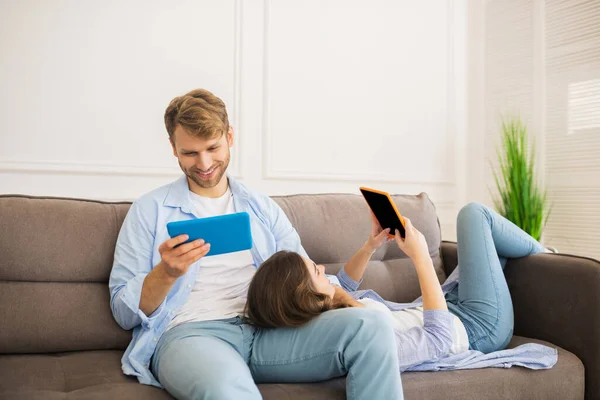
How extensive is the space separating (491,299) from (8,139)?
2.11m

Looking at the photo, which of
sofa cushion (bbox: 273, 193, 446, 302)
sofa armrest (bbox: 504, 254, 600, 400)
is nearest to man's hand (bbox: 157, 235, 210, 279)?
sofa cushion (bbox: 273, 193, 446, 302)

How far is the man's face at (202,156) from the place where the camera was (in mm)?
1958

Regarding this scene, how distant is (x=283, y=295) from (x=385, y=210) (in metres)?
0.53

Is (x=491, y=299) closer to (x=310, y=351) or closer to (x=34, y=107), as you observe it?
(x=310, y=351)

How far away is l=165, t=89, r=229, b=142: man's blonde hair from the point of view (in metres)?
1.94

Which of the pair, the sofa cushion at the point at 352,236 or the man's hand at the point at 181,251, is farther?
the sofa cushion at the point at 352,236

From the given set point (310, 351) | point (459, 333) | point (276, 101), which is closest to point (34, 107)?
point (276, 101)

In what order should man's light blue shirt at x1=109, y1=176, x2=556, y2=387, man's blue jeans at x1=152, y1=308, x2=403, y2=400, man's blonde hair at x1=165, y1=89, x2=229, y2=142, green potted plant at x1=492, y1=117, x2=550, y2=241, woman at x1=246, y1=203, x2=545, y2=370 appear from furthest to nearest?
green potted plant at x1=492, y1=117, x2=550, y2=241 → man's blonde hair at x1=165, y1=89, x2=229, y2=142 → man's light blue shirt at x1=109, y1=176, x2=556, y2=387 → woman at x1=246, y1=203, x2=545, y2=370 → man's blue jeans at x1=152, y1=308, x2=403, y2=400

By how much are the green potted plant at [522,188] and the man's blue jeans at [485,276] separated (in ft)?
3.61

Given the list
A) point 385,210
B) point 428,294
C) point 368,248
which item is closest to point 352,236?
point 368,248

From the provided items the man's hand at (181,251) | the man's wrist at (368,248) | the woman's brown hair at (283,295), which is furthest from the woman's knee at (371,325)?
the man's wrist at (368,248)

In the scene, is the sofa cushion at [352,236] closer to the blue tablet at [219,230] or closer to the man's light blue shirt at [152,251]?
the man's light blue shirt at [152,251]

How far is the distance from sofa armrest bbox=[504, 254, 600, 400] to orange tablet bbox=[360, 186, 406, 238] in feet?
1.85

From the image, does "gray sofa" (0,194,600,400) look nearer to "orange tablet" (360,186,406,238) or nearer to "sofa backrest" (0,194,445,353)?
"sofa backrest" (0,194,445,353)
